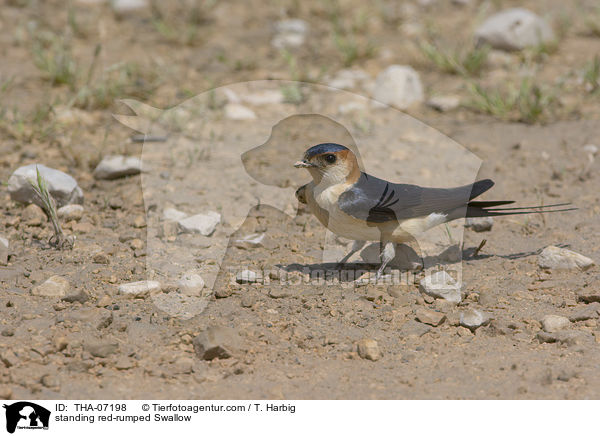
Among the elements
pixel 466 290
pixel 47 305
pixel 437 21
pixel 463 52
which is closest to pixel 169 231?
pixel 47 305

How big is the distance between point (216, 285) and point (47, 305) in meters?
0.98

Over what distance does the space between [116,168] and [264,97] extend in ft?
6.58

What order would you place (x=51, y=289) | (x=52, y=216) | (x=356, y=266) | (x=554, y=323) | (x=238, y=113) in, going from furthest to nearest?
(x=238, y=113) → (x=356, y=266) → (x=52, y=216) → (x=51, y=289) → (x=554, y=323)

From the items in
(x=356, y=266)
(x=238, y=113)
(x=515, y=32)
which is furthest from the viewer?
(x=515, y=32)

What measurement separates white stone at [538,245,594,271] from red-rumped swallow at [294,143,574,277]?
18.9 inches

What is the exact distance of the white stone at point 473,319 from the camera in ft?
13.4

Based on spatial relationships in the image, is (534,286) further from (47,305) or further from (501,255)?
(47,305)

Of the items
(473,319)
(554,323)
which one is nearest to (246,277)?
(473,319)

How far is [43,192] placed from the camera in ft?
15.5

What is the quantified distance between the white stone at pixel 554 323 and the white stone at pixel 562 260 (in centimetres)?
65

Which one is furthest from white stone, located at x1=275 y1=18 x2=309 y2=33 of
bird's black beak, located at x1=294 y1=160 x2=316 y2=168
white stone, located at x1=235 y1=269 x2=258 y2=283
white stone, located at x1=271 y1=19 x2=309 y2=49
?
white stone, located at x1=235 y1=269 x2=258 y2=283

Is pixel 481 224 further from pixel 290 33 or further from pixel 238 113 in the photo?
pixel 290 33

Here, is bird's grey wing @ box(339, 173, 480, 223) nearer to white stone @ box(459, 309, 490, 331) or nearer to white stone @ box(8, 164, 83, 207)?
white stone @ box(459, 309, 490, 331)

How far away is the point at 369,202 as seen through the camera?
446cm
